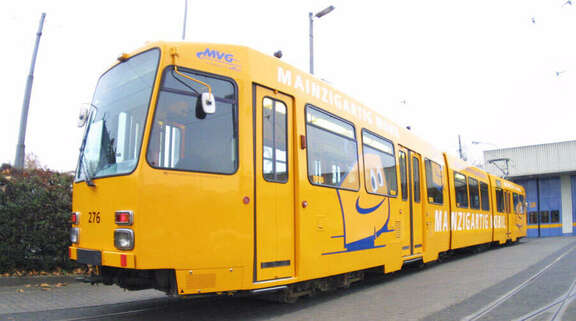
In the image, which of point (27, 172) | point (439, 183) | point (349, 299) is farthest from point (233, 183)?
point (439, 183)

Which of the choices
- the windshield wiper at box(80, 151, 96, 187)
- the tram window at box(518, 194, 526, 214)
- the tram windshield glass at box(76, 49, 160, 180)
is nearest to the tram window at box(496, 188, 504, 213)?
the tram window at box(518, 194, 526, 214)

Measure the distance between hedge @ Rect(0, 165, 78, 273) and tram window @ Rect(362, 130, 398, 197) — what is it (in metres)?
5.71

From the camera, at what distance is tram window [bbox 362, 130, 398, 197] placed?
7.95 meters

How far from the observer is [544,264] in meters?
11.8

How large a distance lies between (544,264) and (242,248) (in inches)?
397

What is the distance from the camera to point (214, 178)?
199 inches

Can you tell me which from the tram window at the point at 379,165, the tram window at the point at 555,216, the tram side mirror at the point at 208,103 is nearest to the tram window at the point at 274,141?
the tram side mirror at the point at 208,103

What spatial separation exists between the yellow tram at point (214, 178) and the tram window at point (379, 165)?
78 cm

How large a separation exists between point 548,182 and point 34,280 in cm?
4069

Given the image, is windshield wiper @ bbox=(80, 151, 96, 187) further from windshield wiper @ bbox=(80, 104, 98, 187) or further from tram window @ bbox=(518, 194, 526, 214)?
tram window @ bbox=(518, 194, 526, 214)

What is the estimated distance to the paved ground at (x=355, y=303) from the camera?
5922mm

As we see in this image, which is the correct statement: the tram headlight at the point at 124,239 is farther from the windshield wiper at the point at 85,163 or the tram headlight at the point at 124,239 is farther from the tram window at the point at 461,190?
the tram window at the point at 461,190

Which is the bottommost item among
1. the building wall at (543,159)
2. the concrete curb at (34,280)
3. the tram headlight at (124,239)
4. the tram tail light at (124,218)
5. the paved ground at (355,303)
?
the paved ground at (355,303)

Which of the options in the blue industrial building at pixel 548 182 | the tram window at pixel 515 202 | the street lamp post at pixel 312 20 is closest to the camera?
the street lamp post at pixel 312 20
